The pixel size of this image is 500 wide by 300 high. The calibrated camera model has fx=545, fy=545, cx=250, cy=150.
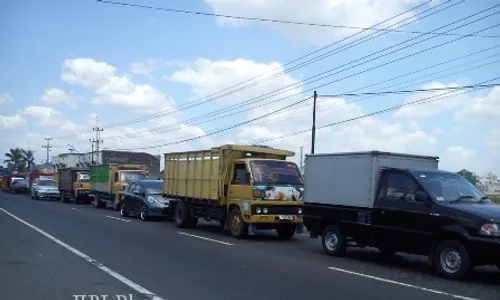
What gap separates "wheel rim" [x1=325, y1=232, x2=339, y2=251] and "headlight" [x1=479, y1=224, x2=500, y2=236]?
389 cm

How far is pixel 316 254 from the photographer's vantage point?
12969mm

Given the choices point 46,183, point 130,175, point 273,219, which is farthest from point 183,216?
point 46,183

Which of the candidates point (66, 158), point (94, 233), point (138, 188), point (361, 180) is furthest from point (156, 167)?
point (361, 180)

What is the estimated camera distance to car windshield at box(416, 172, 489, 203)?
33.6 ft

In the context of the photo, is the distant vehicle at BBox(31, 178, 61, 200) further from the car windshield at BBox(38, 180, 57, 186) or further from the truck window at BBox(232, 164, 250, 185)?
the truck window at BBox(232, 164, 250, 185)

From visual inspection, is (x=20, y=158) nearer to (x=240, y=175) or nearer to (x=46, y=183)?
(x=46, y=183)

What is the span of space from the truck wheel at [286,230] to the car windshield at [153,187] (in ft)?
25.1

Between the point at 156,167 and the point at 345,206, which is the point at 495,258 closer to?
the point at 345,206

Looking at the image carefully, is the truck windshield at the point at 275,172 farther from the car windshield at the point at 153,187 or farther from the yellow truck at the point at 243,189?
the car windshield at the point at 153,187

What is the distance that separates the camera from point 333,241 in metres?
12.6

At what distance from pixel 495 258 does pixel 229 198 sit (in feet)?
29.8

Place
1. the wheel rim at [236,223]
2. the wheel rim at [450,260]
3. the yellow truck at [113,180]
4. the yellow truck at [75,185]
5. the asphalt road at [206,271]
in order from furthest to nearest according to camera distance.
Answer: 1. the yellow truck at [75,185]
2. the yellow truck at [113,180]
3. the wheel rim at [236,223]
4. the wheel rim at [450,260]
5. the asphalt road at [206,271]

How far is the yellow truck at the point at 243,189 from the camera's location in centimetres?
1572

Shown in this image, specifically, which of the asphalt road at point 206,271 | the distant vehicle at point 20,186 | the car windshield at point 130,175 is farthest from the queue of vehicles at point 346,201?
the distant vehicle at point 20,186
